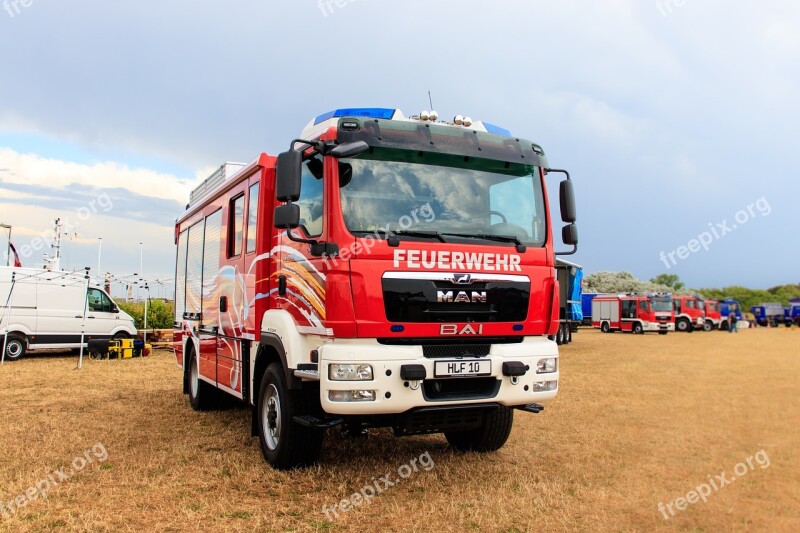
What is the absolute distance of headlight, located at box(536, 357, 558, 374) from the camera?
563 centimetres

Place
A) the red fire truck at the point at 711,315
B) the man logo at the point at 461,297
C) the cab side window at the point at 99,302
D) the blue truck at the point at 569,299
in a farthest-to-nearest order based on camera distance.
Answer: the red fire truck at the point at 711,315 → the blue truck at the point at 569,299 → the cab side window at the point at 99,302 → the man logo at the point at 461,297

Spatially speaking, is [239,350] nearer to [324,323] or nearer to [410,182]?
[324,323]

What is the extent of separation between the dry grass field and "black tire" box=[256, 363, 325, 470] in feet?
0.48

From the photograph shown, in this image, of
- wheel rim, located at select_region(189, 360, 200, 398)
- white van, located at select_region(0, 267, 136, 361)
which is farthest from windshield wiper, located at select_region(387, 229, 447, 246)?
white van, located at select_region(0, 267, 136, 361)

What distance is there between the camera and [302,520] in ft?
15.0

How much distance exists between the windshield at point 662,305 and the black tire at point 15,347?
31519mm

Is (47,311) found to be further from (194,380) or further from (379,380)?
(379,380)

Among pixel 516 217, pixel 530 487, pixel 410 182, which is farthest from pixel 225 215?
pixel 530 487

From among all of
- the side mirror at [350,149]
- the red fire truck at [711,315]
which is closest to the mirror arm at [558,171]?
the side mirror at [350,149]

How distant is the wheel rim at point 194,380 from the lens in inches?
359

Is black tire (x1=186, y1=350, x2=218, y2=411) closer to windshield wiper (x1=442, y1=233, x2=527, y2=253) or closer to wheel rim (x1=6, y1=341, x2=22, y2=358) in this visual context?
windshield wiper (x1=442, y1=233, x2=527, y2=253)

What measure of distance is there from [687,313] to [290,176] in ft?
126

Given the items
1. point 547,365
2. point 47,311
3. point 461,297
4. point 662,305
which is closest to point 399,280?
point 461,297

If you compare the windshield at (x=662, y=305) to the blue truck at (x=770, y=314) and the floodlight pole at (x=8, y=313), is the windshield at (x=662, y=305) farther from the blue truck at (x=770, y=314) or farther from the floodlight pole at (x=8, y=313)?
the floodlight pole at (x=8, y=313)
